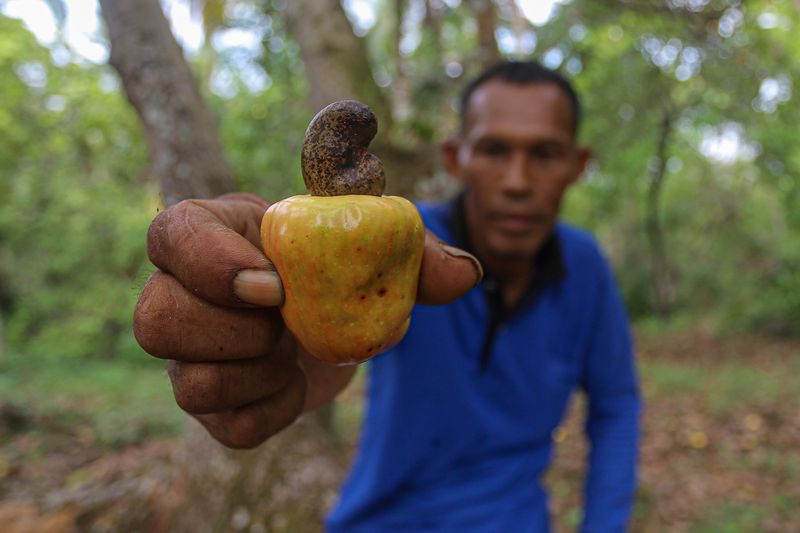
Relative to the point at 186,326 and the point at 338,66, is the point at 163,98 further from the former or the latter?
the point at 186,326

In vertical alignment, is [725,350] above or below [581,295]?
below

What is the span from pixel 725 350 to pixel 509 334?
9230 mm

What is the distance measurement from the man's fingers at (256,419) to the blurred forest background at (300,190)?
1.84ft

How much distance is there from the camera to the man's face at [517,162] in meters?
1.92

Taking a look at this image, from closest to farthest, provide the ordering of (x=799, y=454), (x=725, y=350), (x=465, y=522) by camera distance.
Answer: (x=465, y=522) → (x=799, y=454) → (x=725, y=350)

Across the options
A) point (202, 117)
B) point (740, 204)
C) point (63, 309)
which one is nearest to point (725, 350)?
point (740, 204)

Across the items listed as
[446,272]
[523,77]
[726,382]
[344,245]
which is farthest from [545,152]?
[726,382]

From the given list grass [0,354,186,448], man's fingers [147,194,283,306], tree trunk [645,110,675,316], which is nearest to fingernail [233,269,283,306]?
man's fingers [147,194,283,306]

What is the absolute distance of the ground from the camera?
2.87 metres

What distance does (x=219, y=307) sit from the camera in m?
0.84

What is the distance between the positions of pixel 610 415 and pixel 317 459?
1408mm

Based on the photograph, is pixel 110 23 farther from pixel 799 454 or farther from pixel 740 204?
pixel 740 204

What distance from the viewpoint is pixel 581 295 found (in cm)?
237

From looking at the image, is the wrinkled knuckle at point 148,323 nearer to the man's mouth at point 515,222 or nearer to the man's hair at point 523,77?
the man's mouth at point 515,222
